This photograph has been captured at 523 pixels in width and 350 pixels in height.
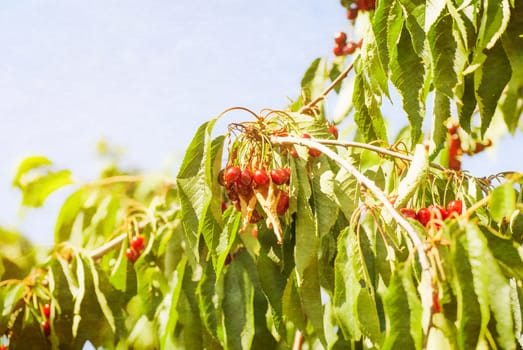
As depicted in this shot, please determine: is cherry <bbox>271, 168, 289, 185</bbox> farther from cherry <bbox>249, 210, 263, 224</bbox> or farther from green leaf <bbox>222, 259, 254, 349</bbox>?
green leaf <bbox>222, 259, 254, 349</bbox>

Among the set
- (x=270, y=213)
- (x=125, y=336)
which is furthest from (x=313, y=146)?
(x=125, y=336)

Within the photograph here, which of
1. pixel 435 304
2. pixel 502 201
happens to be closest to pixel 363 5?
pixel 502 201

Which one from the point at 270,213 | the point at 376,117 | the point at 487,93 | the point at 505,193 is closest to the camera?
the point at 505,193

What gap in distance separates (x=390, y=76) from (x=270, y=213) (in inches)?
20.6

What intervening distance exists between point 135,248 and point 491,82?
185cm

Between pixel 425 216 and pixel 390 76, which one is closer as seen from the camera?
pixel 425 216

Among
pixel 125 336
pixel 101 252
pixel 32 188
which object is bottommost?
pixel 125 336

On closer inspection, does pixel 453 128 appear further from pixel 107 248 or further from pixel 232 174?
pixel 232 174

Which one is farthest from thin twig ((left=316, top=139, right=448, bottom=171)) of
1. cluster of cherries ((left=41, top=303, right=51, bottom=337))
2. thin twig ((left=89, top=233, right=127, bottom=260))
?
cluster of cherries ((left=41, top=303, right=51, bottom=337))

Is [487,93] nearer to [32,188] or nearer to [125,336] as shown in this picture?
[125,336]

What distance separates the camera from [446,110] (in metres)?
2.09

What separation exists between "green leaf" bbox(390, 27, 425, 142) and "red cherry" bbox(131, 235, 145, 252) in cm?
169

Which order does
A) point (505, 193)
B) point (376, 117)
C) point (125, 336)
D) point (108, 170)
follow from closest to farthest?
point (505, 193)
point (376, 117)
point (125, 336)
point (108, 170)

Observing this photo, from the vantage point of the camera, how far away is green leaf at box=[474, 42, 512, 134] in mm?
2031
